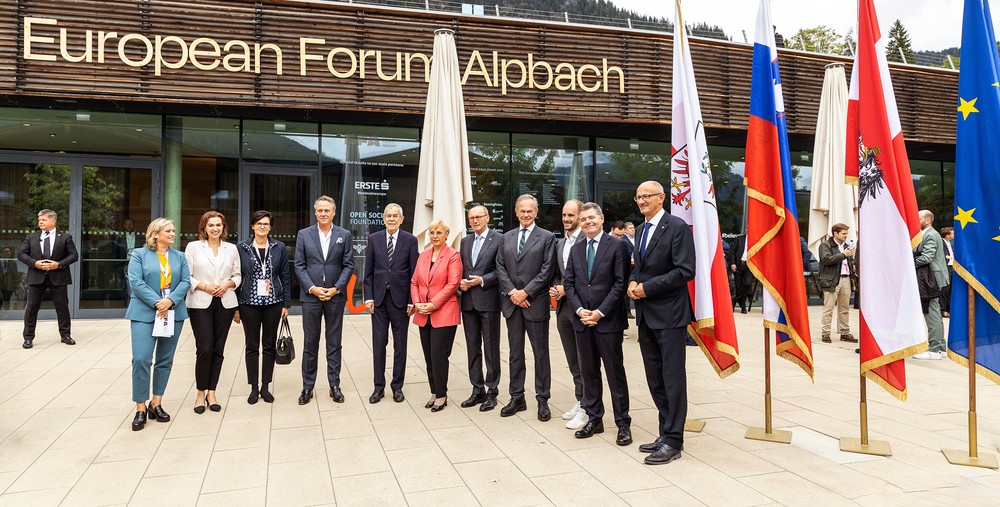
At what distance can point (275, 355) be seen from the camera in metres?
5.30

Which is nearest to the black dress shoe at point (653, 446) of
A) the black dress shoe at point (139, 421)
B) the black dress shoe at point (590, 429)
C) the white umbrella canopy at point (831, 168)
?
the black dress shoe at point (590, 429)

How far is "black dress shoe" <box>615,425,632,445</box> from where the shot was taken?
416 centimetres

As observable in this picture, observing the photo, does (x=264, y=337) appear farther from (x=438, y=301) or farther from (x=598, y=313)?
(x=598, y=313)

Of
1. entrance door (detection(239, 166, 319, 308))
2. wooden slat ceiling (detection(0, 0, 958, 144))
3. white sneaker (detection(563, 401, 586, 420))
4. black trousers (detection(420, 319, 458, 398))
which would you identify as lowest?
white sneaker (detection(563, 401, 586, 420))

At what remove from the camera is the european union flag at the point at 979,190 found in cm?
383

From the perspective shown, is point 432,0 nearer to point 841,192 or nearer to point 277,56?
point 277,56

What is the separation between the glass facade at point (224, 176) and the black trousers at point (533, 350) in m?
6.64

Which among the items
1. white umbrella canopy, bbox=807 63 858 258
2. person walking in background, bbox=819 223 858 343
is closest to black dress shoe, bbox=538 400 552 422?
person walking in background, bbox=819 223 858 343

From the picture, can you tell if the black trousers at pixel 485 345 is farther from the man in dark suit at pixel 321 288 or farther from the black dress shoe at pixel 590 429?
the man in dark suit at pixel 321 288

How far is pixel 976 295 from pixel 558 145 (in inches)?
352

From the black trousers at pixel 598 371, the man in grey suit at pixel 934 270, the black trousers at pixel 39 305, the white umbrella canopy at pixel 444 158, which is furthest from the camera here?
the black trousers at pixel 39 305

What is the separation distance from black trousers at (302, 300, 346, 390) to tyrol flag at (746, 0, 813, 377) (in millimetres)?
3656

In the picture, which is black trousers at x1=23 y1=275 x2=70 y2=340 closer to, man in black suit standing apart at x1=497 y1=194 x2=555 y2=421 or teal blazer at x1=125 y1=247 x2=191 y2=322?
teal blazer at x1=125 y1=247 x2=191 y2=322

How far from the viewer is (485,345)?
5.29 meters
